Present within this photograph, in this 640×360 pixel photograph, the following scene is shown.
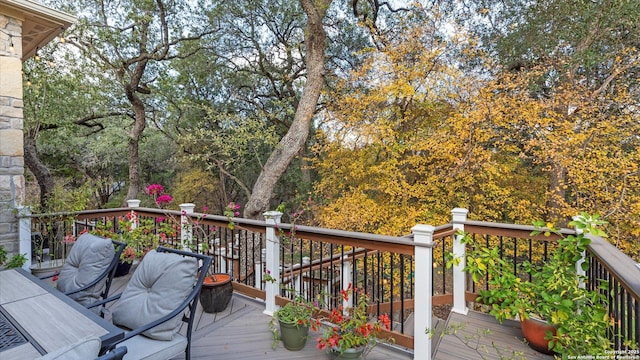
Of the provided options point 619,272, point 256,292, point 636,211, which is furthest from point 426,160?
point 619,272

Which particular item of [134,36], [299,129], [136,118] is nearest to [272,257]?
[299,129]

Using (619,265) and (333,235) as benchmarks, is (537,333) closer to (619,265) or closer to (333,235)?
(619,265)

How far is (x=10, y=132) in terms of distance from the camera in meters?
3.46

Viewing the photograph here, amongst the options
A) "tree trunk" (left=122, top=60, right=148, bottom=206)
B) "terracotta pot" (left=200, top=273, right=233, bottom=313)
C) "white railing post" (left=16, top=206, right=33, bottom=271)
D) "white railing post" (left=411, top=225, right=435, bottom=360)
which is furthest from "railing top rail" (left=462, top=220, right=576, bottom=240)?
"tree trunk" (left=122, top=60, right=148, bottom=206)

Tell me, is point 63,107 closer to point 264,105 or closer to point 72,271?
point 264,105

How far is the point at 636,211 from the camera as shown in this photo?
4906 mm

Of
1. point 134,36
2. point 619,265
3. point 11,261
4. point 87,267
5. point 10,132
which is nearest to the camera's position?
point 619,265

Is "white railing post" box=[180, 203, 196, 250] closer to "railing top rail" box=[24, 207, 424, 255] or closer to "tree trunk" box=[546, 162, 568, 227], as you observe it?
"railing top rail" box=[24, 207, 424, 255]

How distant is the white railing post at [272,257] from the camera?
286 cm

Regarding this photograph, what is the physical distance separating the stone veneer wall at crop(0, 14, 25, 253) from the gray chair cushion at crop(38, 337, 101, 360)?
4.01 metres

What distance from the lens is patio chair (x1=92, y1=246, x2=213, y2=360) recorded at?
1689mm

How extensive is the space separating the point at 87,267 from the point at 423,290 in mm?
2536

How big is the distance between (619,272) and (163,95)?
1051cm

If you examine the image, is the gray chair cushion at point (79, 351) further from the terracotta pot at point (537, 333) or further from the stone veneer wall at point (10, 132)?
the stone veneer wall at point (10, 132)
